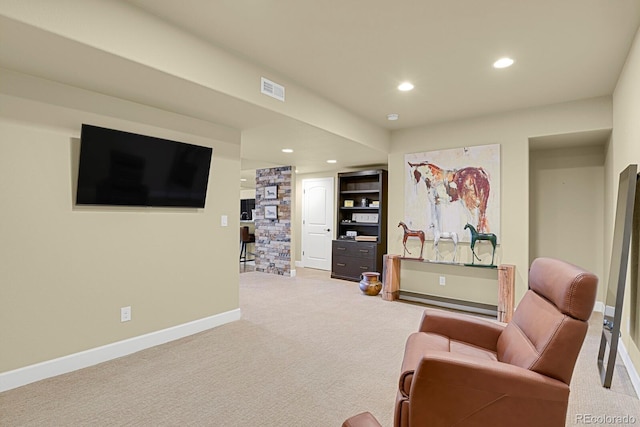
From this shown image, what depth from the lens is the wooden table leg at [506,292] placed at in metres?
3.97

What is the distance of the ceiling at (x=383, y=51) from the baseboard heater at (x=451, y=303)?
8.45ft

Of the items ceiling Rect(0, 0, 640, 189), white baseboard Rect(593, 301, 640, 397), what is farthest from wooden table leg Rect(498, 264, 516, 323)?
ceiling Rect(0, 0, 640, 189)

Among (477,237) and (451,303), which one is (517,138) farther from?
(451,303)

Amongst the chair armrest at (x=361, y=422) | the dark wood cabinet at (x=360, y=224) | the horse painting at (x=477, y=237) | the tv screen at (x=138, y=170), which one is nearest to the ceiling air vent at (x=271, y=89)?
the tv screen at (x=138, y=170)

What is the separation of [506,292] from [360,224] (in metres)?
3.12

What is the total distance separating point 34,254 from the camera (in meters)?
2.44

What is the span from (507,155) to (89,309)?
187 inches

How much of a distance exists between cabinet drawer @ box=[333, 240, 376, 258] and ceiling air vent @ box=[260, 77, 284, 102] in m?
3.61

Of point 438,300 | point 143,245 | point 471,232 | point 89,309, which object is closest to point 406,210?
point 471,232

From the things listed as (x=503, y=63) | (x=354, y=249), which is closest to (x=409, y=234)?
(x=354, y=249)

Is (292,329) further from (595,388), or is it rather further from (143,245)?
(595,388)

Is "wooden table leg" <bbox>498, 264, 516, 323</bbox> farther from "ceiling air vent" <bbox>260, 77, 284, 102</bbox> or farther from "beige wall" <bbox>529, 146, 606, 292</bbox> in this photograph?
"ceiling air vent" <bbox>260, 77, 284, 102</bbox>

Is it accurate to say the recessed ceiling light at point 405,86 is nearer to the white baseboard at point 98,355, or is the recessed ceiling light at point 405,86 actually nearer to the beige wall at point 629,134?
the beige wall at point 629,134

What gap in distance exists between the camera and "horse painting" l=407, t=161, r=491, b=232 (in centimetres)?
438
